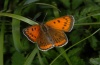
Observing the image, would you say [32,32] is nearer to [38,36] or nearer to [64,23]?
[38,36]

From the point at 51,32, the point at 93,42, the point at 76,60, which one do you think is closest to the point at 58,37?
the point at 51,32

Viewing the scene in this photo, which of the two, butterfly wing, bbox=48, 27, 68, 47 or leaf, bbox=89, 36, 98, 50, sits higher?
butterfly wing, bbox=48, 27, 68, 47

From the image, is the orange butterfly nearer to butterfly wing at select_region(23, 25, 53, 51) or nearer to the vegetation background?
butterfly wing at select_region(23, 25, 53, 51)

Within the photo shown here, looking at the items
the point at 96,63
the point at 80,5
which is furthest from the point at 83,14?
the point at 96,63

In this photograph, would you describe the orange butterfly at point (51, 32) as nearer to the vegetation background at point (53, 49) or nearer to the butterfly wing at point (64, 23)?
the butterfly wing at point (64, 23)

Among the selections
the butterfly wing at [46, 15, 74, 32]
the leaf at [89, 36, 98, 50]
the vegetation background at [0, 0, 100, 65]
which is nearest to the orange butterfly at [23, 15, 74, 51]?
the butterfly wing at [46, 15, 74, 32]

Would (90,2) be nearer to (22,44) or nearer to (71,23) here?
(71,23)
